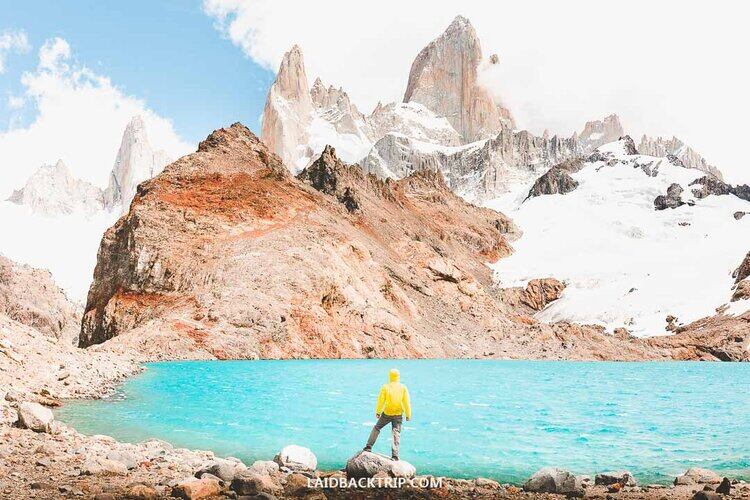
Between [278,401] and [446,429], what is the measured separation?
1122 centimetres

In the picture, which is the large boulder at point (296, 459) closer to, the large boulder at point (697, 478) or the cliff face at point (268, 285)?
the large boulder at point (697, 478)

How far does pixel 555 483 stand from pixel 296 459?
6.21 metres

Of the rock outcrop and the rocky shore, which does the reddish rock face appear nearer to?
the rock outcrop

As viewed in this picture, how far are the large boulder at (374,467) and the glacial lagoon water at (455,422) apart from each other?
2687 millimetres

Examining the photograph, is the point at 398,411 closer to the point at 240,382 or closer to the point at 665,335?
the point at 240,382

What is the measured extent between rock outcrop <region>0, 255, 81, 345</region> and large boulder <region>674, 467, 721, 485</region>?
10636 centimetres

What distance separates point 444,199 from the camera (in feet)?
646

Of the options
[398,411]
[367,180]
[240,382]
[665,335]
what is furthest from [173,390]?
[665,335]

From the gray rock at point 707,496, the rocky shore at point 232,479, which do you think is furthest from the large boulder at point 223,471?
the gray rock at point 707,496

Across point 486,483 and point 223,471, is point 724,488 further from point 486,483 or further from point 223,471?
point 223,471

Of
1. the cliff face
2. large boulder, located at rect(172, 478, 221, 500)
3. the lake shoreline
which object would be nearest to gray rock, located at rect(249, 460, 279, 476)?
the lake shoreline

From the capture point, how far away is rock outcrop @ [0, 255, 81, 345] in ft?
371

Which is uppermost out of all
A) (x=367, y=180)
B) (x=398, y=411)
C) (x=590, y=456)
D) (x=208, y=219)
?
(x=367, y=180)

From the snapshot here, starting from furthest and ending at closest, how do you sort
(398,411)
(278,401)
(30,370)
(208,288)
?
1. (208,288)
2. (278,401)
3. (30,370)
4. (398,411)
